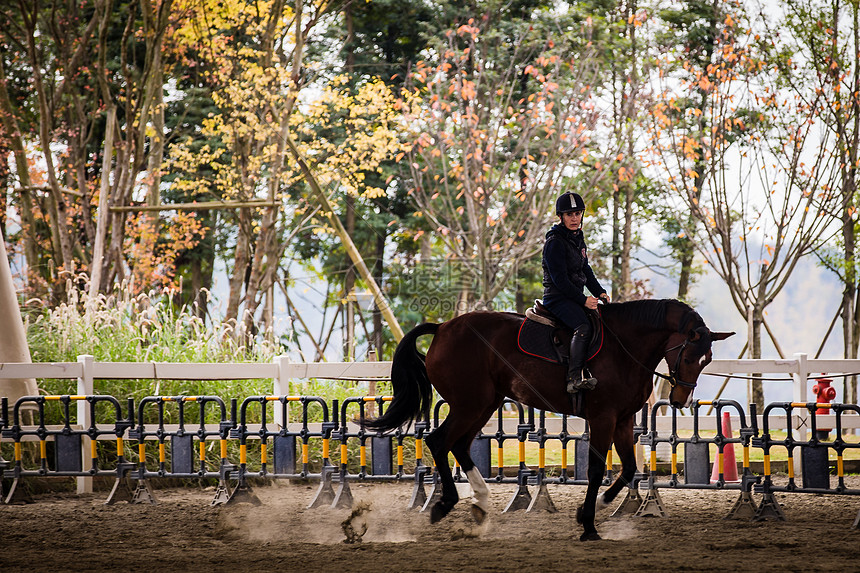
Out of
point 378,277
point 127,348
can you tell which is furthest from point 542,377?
point 378,277

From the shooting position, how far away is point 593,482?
5570 mm

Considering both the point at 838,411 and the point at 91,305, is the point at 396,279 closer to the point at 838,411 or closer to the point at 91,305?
the point at 91,305

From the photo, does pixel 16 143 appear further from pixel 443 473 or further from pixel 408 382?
pixel 443 473

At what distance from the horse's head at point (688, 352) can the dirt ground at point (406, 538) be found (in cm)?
98

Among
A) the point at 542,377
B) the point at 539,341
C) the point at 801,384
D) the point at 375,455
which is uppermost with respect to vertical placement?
the point at 539,341

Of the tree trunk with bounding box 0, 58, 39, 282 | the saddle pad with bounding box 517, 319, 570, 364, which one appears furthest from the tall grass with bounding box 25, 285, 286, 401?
the saddle pad with bounding box 517, 319, 570, 364

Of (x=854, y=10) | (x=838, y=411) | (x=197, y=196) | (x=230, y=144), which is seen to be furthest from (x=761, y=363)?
(x=197, y=196)

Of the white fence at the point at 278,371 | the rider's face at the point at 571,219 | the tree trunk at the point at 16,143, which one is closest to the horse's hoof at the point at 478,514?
the rider's face at the point at 571,219

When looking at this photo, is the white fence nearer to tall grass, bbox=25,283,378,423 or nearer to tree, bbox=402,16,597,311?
tall grass, bbox=25,283,378,423

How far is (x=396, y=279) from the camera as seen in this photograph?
18.2 metres

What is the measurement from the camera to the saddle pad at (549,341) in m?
5.73

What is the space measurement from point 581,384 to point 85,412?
5.06 m

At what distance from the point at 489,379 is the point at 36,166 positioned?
15.5 meters

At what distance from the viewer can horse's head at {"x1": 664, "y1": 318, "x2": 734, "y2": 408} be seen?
5609mm
